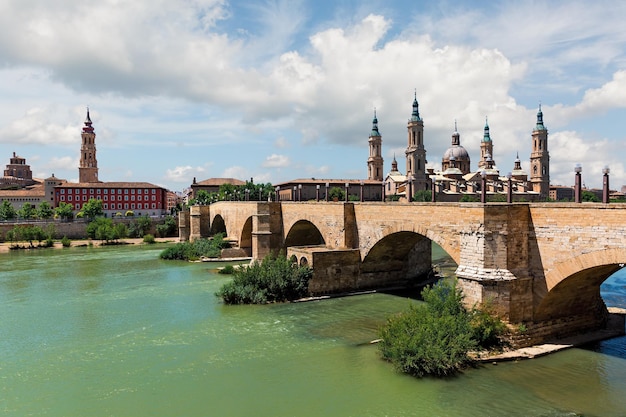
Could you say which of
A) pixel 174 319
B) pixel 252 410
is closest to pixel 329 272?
pixel 174 319

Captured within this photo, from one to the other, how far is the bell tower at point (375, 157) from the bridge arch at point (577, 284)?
77965 mm

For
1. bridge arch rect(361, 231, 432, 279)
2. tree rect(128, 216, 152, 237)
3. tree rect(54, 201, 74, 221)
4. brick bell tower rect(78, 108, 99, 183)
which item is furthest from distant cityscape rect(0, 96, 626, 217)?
bridge arch rect(361, 231, 432, 279)

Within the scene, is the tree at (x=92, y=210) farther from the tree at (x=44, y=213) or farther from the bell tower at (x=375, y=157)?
the bell tower at (x=375, y=157)

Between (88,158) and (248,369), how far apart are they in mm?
91105

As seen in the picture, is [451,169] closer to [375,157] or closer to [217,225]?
[375,157]

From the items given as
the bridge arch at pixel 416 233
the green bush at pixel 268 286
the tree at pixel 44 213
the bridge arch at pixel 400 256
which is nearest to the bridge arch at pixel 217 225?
the tree at pixel 44 213

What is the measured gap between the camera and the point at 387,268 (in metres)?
24.1

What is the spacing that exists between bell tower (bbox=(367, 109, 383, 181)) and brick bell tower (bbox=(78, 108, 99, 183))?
54329 mm

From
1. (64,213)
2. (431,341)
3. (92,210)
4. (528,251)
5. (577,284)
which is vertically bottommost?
(431,341)

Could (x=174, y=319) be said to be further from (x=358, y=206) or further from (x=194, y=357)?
(x=358, y=206)

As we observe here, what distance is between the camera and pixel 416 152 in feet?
269

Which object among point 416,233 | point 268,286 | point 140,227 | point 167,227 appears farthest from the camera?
point 167,227

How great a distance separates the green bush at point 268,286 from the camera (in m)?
21.4

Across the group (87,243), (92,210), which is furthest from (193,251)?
(92,210)
